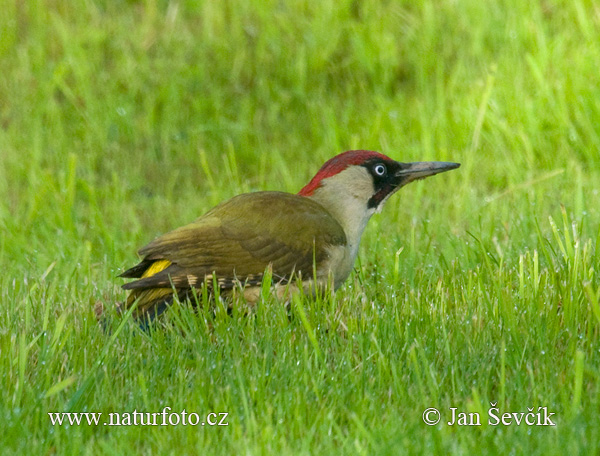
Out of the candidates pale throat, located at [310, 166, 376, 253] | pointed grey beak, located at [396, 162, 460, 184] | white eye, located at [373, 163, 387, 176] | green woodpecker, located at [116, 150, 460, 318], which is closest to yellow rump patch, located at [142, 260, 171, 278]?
green woodpecker, located at [116, 150, 460, 318]

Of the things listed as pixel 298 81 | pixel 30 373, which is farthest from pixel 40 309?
pixel 298 81

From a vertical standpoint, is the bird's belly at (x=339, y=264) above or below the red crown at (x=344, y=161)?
below

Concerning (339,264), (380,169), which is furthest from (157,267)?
(380,169)

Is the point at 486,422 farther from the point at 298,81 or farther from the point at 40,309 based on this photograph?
the point at 298,81

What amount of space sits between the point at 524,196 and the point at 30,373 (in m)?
3.21

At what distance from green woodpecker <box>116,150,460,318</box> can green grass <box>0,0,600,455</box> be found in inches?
6.6

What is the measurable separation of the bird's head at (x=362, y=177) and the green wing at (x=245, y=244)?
33cm

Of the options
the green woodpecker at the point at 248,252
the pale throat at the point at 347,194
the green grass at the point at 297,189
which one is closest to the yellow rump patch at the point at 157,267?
the green woodpecker at the point at 248,252

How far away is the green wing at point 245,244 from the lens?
13.2 ft

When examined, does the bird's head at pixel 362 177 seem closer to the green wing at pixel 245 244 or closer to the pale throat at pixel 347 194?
the pale throat at pixel 347 194
